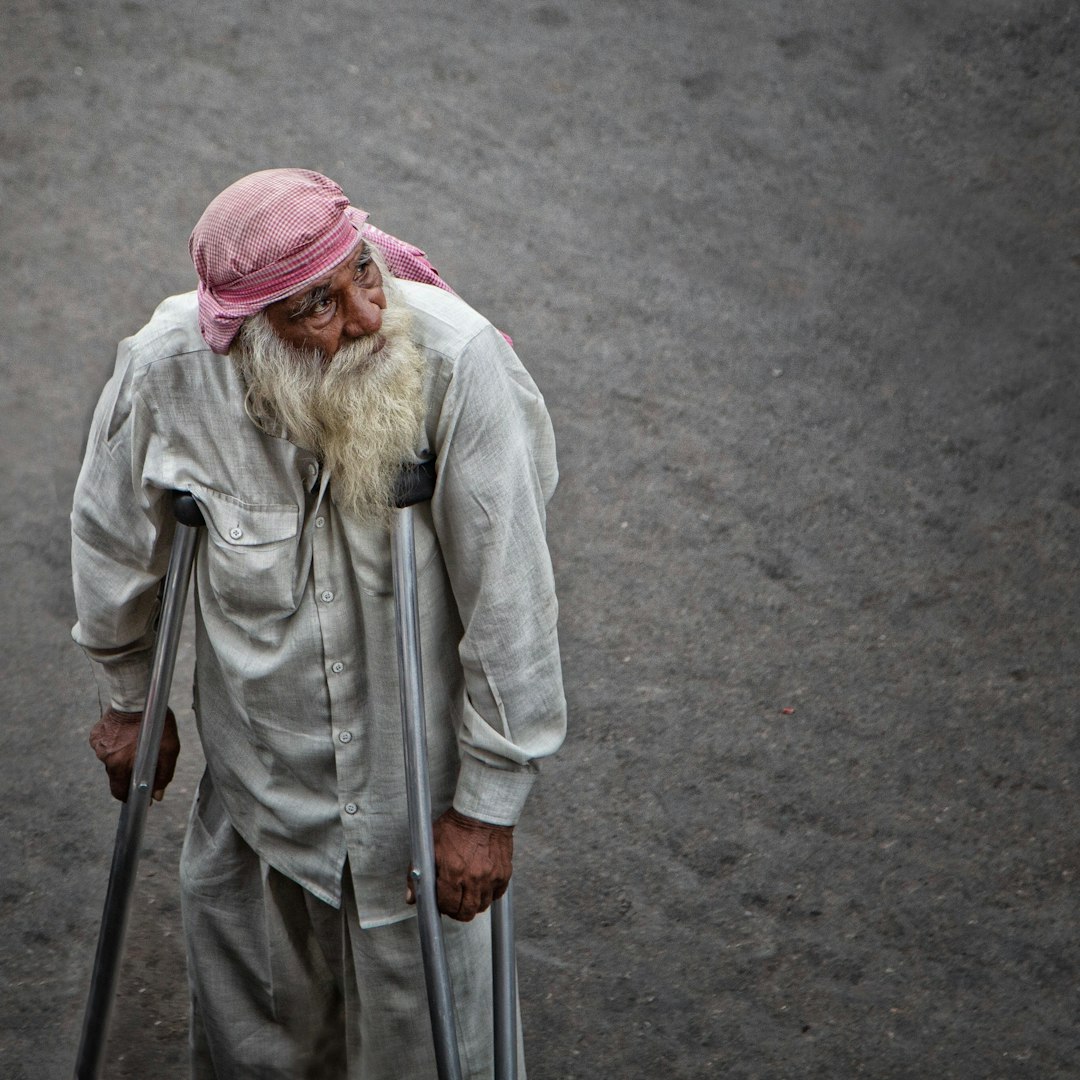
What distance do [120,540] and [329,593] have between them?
0.39 m

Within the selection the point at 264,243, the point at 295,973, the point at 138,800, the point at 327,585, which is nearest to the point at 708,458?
the point at 295,973

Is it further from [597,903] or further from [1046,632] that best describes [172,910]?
[1046,632]

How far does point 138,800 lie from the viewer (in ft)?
8.04

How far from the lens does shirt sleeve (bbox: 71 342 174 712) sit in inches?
89.4

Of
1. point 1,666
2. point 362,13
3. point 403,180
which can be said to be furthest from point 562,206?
point 1,666

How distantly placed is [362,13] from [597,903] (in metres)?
4.82

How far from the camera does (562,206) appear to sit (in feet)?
19.1

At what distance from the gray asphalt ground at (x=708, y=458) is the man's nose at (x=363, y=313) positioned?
1980mm

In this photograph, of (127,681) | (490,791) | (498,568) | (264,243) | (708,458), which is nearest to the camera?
(264,243)

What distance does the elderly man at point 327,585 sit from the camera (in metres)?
2.15

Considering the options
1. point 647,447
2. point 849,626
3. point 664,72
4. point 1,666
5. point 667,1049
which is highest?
point 664,72

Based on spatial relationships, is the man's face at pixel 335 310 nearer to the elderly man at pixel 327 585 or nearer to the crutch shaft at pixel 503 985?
the elderly man at pixel 327 585

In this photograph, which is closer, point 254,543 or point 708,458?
point 254,543

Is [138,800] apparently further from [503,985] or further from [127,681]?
[503,985]
